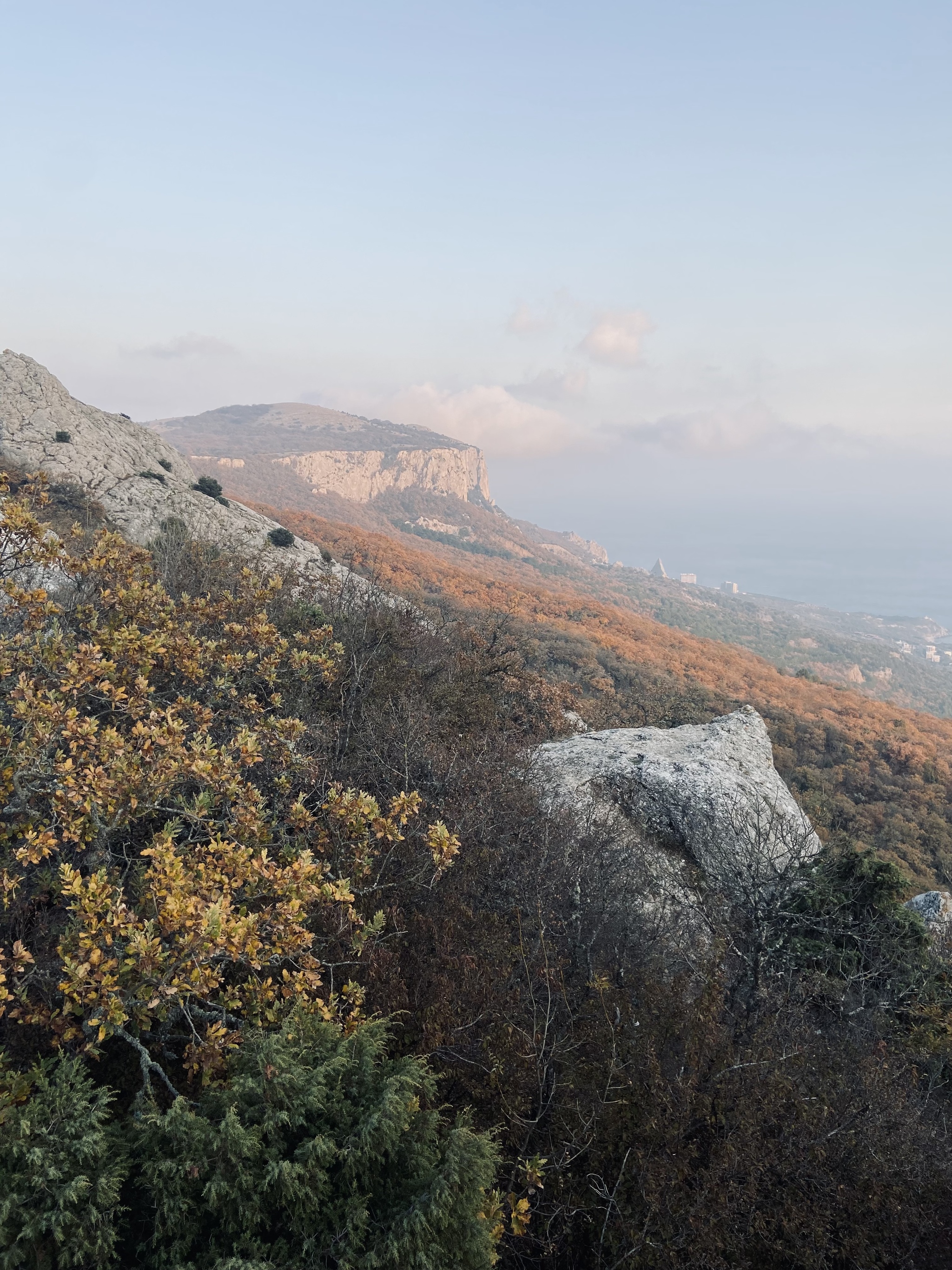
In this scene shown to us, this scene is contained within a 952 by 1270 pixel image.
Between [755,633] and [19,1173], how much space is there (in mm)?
141557

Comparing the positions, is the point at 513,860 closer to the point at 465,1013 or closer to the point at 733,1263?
the point at 465,1013

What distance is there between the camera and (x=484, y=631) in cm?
1909

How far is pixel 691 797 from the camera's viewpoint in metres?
11.4

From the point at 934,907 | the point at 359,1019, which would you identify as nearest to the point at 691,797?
the point at 934,907

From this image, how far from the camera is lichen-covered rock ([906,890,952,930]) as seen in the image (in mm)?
13391

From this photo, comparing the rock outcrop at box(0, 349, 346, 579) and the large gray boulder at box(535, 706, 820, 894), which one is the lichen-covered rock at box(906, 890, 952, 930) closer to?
the large gray boulder at box(535, 706, 820, 894)

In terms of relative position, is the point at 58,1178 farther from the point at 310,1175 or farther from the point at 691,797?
the point at 691,797

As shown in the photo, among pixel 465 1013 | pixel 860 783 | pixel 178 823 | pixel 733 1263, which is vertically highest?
pixel 178 823

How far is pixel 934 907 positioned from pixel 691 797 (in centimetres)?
845

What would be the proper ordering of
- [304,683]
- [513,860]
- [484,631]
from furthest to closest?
[484,631] → [304,683] → [513,860]

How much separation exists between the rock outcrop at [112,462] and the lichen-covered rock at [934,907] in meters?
23.7

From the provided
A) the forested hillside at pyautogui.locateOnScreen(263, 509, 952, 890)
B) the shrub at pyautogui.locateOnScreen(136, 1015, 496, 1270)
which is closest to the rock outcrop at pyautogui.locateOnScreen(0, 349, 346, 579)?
the forested hillside at pyautogui.locateOnScreen(263, 509, 952, 890)

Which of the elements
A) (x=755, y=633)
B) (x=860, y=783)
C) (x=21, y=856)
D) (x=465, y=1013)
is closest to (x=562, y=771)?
(x=465, y=1013)

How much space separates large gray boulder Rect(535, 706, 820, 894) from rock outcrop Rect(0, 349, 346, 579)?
1750 centimetres
